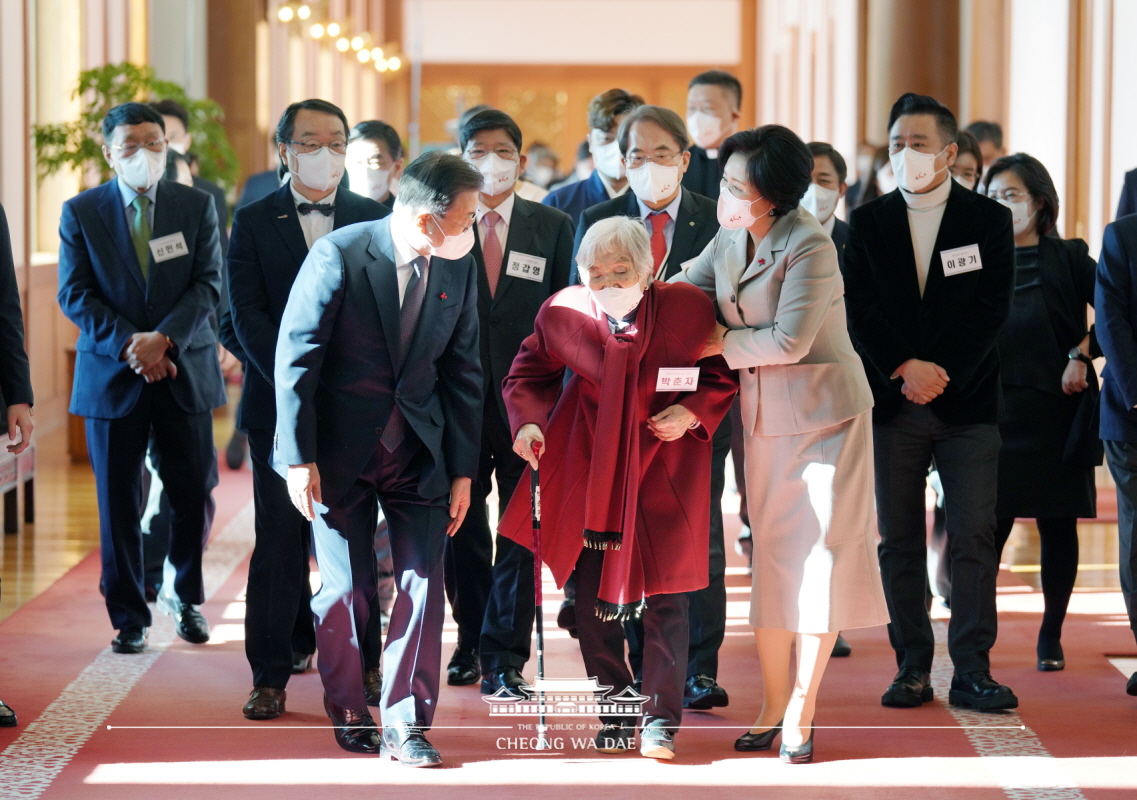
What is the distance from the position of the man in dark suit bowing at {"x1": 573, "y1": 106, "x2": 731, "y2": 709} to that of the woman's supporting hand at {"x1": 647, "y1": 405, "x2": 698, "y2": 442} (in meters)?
0.67

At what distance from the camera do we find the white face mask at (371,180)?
533cm

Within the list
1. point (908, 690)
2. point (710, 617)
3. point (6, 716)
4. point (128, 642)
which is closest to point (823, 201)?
point (710, 617)

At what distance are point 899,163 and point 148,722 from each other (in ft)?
9.05

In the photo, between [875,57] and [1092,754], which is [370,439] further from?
[875,57]

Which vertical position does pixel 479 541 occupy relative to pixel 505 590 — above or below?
above

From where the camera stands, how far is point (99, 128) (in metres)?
8.05

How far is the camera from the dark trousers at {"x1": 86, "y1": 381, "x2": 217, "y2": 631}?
15.5ft

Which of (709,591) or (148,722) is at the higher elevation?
(709,591)

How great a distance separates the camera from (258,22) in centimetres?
1449

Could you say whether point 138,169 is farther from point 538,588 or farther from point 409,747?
point 409,747

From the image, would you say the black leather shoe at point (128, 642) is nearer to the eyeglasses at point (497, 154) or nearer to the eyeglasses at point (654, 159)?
the eyeglasses at point (497, 154)

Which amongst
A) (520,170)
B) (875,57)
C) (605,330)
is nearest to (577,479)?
(605,330)

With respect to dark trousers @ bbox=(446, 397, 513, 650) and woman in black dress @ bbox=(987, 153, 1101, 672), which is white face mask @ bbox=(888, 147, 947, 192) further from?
dark trousers @ bbox=(446, 397, 513, 650)

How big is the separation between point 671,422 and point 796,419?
0.36 m
